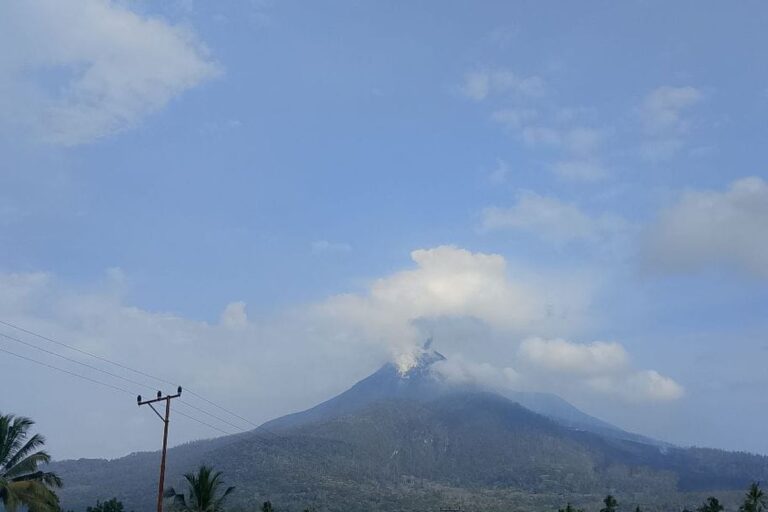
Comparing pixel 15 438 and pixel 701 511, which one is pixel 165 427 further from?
pixel 701 511

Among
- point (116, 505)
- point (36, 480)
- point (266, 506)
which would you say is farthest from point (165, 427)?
point (266, 506)


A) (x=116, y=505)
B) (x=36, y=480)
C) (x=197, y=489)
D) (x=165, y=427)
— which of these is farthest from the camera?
(x=116, y=505)

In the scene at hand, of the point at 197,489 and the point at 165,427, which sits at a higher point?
the point at 165,427

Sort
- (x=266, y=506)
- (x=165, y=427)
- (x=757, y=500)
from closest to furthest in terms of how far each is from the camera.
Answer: (x=165, y=427) < (x=266, y=506) < (x=757, y=500)

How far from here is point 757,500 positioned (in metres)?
86.2

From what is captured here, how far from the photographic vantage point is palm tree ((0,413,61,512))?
39.5 m

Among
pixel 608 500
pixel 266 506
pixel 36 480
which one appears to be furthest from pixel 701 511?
pixel 36 480

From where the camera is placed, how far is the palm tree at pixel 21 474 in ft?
129

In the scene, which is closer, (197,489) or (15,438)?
(15,438)

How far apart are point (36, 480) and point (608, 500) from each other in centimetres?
7573

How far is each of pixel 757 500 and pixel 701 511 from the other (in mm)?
5891

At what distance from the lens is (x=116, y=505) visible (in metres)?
66.0

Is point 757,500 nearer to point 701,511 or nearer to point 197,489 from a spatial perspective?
point 701,511

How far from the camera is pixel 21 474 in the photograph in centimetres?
4138
